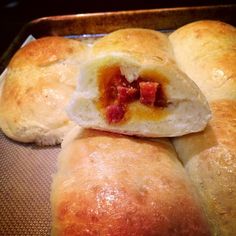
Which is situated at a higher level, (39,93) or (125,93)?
(125,93)

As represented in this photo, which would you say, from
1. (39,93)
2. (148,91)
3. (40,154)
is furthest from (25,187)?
(148,91)

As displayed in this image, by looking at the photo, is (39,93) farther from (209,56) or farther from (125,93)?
(209,56)

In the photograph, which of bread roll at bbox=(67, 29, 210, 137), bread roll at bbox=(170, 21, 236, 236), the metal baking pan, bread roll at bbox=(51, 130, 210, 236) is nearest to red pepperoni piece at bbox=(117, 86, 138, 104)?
bread roll at bbox=(67, 29, 210, 137)

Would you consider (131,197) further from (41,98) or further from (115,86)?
(41,98)

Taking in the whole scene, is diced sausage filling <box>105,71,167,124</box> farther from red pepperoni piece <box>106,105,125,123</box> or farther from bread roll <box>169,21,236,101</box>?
bread roll <box>169,21,236,101</box>

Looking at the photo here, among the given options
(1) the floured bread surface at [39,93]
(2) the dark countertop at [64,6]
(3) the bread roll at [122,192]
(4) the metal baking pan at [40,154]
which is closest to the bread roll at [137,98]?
(3) the bread roll at [122,192]

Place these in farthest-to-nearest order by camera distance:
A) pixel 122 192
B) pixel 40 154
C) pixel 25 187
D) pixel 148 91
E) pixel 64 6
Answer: pixel 64 6 < pixel 40 154 < pixel 25 187 < pixel 148 91 < pixel 122 192

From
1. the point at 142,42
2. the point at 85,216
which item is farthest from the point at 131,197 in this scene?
the point at 142,42
